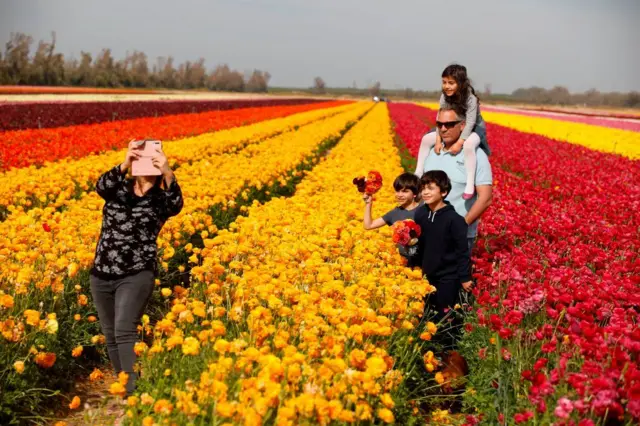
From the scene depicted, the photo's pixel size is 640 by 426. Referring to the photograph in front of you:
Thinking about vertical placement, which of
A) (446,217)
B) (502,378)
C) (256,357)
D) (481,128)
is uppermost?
(481,128)

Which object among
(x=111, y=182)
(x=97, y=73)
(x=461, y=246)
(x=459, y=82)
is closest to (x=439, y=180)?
(x=461, y=246)

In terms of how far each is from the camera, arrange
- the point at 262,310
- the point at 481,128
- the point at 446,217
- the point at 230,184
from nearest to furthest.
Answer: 1. the point at 262,310
2. the point at 446,217
3. the point at 481,128
4. the point at 230,184

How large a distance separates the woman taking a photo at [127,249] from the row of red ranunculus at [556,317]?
86.0 inches

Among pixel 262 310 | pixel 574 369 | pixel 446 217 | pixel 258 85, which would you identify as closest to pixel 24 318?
pixel 262 310

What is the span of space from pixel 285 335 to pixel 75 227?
130 inches

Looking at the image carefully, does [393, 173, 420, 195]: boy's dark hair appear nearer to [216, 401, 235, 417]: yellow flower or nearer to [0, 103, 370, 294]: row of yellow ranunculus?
[0, 103, 370, 294]: row of yellow ranunculus

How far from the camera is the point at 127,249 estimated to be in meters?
3.97

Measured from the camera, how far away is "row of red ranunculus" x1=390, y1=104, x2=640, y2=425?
9.89 feet

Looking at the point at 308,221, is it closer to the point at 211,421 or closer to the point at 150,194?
the point at 150,194

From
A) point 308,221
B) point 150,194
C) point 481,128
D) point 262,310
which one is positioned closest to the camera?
point 262,310

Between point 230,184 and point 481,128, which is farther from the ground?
point 481,128

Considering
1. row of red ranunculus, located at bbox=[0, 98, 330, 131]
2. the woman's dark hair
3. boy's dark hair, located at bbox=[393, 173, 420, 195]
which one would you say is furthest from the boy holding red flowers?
row of red ranunculus, located at bbox=[0, 98, 330, 131]

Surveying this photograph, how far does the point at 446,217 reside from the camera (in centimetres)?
475

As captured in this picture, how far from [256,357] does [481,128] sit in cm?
305
